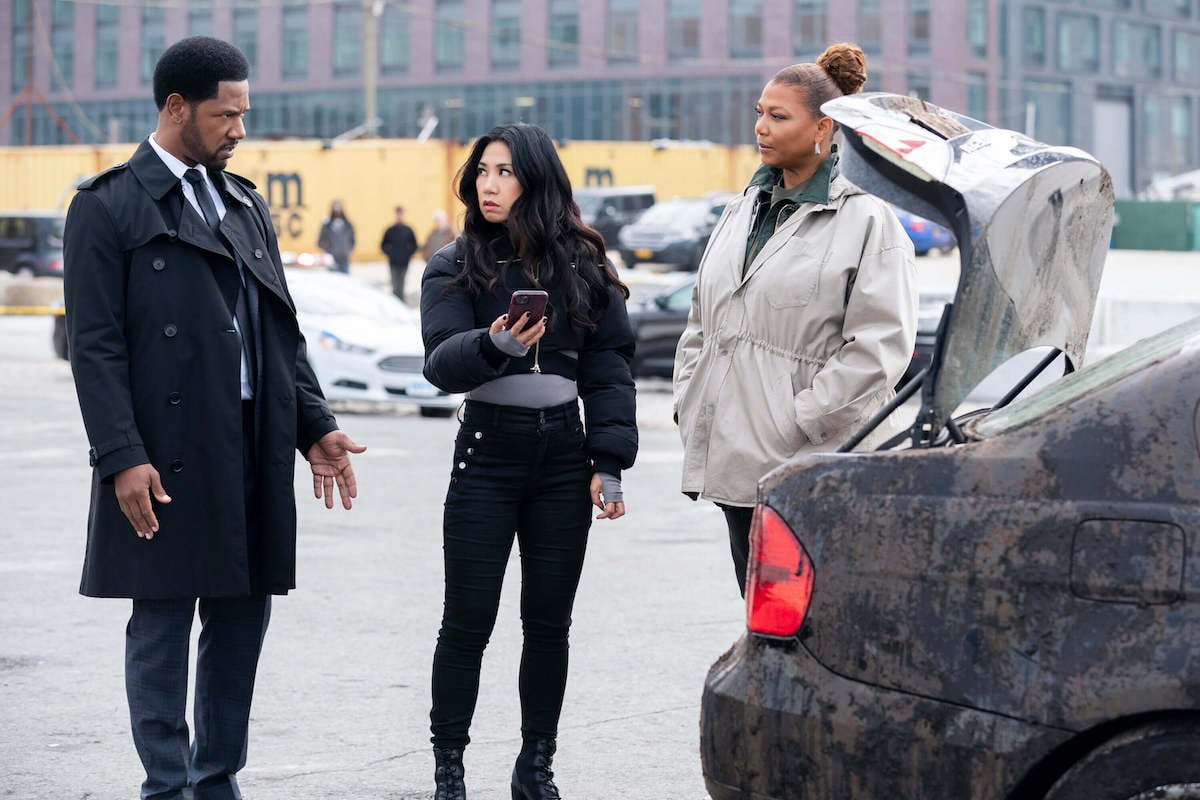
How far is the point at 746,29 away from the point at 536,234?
246 feet

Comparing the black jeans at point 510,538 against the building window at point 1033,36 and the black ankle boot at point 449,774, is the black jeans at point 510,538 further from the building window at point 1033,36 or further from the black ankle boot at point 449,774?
the building window at point 1033,36

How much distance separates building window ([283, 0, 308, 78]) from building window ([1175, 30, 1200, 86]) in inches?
1686

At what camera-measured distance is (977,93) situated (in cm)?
7519

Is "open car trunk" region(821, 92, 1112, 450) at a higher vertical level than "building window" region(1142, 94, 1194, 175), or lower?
→ lower

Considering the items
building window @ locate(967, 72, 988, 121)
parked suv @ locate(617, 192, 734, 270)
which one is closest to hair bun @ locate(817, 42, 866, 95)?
parked suv @ locate(617, 192, 734, 270)

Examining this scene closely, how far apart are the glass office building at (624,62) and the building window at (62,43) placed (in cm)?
10

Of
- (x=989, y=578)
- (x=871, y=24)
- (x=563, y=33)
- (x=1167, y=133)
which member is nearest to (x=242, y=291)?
(x=989, y=578)

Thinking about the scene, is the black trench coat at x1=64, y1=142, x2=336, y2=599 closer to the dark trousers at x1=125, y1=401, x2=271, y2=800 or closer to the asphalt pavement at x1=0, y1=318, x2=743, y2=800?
the dark trousers at x1=125, y1=401, x2=271, y2=800

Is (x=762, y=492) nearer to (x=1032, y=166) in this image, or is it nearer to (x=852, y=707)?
(x=852, y=707)

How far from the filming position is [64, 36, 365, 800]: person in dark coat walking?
4.01 metres

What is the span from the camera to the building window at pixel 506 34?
8175 cm

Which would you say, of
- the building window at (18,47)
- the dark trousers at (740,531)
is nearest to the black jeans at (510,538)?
the dark trousers at (740,531)

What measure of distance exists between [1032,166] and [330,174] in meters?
44.9


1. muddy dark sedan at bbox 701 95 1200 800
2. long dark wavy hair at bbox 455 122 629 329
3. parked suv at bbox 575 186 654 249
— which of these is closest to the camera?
muddy dark sedan at bbox 701 95 1200 800
